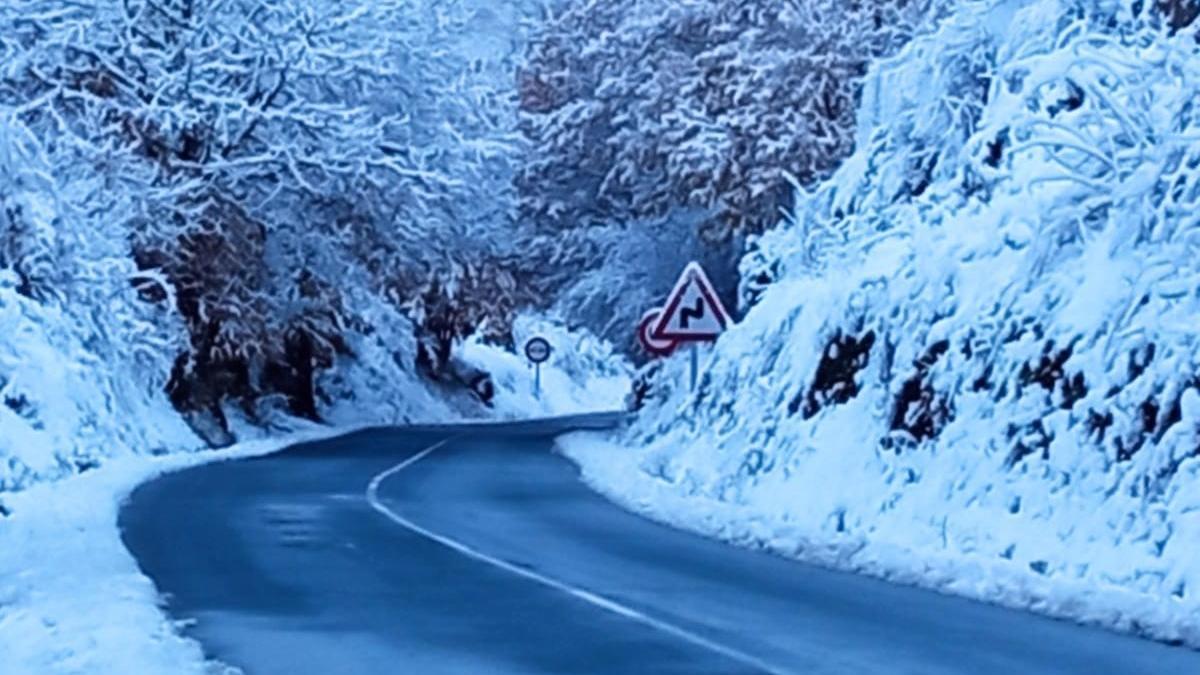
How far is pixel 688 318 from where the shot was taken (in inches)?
976

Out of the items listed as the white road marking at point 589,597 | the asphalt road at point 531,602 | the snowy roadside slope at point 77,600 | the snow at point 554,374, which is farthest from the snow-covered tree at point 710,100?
the snowy roadside slope at point 77,600

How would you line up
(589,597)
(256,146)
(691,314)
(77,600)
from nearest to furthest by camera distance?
(77,600)
(589,597)
(691,314)
(256,146)

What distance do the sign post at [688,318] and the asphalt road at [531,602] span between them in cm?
198

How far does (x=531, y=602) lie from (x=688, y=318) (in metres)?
10.2

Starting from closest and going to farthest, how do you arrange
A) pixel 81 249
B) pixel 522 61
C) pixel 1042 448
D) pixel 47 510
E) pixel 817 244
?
pixel 1042 448 → pixel 47 510 → pixel 817 244 → pixel 81 249 → pixel 522 61

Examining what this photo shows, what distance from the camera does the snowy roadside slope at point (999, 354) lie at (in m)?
17.0

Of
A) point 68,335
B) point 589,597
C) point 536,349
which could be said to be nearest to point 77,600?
point 589,597

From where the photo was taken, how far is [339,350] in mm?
53719

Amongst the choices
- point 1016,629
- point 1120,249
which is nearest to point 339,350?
point 1120,249

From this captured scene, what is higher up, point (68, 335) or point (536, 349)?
point (68, 335)

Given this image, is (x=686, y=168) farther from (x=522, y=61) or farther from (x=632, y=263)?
(x=522, y=61)

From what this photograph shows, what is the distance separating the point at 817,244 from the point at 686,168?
37.7 feet

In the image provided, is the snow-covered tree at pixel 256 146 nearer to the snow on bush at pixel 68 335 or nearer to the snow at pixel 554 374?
the snow on bush at pixel 68 335

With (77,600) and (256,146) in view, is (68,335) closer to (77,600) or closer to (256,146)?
(256,146)
